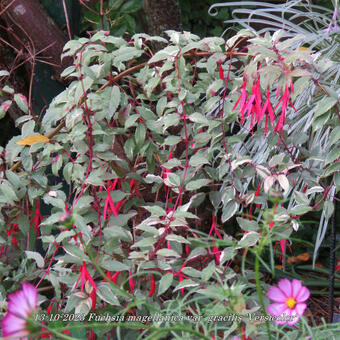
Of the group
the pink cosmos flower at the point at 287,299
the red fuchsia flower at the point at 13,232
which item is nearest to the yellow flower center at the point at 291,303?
the pink cosmos flower at the point at 287,299

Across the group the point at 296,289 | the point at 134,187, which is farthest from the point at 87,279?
the point at 296,289

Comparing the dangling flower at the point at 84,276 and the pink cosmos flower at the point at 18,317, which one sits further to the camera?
the dangling flower at the point at 84,276

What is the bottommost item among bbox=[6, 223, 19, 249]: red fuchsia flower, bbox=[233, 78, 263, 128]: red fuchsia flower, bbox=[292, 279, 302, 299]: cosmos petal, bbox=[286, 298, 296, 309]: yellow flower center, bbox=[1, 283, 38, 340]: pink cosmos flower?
bbox=[286, 298, 296, 309]: yellow flower center

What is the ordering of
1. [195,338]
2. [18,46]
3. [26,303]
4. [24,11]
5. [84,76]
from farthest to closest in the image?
[18,46]
[24,11]
[84,76]
[195,338]
[26,303]

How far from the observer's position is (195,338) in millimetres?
930

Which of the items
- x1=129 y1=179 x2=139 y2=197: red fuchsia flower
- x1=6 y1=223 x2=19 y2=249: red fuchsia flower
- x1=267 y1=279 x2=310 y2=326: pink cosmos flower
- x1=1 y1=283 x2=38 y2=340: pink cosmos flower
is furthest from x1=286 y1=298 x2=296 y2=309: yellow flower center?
x1=6 y1=223 x2=19 y2=249: red fuchsia flower

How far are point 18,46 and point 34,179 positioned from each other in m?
0.68

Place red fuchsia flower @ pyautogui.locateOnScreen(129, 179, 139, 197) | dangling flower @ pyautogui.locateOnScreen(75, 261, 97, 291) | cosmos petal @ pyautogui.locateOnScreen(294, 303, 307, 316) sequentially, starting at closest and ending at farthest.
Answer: cosmos petal @ pyautogui.locateOnScreen(294, 303, 307, 316)
dangling flower @ pyautogui.locateOnScreen(75, 261, 97, 291)
red fuchsia flower @ pyautogui.locateOnScreen(129, 179, 139, 197)

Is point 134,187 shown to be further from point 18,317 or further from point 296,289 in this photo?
point 18,317

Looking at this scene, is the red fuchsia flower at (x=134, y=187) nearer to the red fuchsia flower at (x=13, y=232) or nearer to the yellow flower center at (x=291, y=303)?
the red fuchsia flower at (x=13, y=232)

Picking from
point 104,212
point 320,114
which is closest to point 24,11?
point 104,212

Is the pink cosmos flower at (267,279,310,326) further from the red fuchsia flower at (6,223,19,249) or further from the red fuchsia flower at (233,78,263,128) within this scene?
the red fuchsia flower at (6,223,19,249)

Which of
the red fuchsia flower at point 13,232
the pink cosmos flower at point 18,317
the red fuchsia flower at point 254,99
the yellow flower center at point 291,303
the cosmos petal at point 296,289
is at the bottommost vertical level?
the yellow flower center at point 291,303

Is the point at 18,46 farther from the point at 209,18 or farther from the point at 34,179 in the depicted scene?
the point at 209,18
